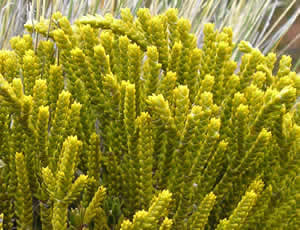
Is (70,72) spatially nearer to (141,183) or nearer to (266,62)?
(141,183)

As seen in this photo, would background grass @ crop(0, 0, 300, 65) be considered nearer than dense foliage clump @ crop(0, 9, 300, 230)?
No

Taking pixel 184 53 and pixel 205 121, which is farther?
pixel 184 53

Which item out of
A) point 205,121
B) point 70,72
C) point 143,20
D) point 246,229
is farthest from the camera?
point 143,20

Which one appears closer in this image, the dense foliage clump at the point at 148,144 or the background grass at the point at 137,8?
the dense foliage clump at the point at 148,144

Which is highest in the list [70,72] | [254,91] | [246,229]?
[254,91]

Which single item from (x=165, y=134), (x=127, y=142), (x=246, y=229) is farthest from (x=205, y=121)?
(x=246, y=229)

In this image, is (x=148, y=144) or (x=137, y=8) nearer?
(x=148, y=144)

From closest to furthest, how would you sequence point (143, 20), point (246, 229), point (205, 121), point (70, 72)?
point (205, 121)
point (246, 229)
point (70, 72)
point (143, 20)

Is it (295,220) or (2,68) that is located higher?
(2,68)

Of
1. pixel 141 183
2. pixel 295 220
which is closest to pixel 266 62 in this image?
pixel 295 220
